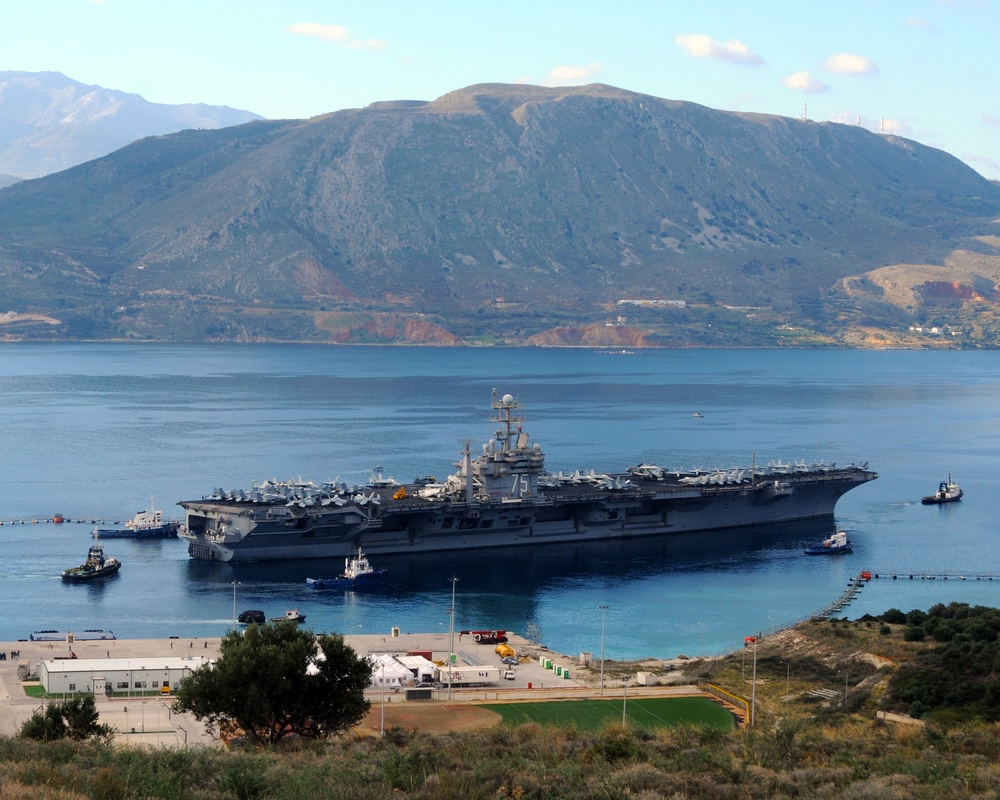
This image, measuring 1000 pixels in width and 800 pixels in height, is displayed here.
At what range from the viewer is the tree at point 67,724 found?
1082 inches

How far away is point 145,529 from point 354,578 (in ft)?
54.4

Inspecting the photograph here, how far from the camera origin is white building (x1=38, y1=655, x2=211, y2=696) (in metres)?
39.6

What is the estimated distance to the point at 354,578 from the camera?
59.1 m

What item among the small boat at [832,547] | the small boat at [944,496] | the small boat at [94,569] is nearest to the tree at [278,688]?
the small boat at [94,569]

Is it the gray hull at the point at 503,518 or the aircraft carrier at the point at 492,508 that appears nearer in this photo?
the gray hull at the point at 503,518

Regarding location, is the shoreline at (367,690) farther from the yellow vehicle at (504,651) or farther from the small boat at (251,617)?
the small boat at (251,617)

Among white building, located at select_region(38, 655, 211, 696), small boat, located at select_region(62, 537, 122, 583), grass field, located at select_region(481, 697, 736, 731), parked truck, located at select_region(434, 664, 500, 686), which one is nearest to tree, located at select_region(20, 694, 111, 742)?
white building, located at select_region(38, 655, 211, 696)

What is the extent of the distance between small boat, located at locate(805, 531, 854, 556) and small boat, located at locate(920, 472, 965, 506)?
18.6 meters

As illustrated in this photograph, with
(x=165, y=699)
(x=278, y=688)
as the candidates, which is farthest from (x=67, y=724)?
(x=165, y=699)

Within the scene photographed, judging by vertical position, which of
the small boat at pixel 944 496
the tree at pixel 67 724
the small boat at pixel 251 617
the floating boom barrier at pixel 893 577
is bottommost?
the floating boom barrier at pixel 893 577

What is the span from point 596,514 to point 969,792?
4841cm

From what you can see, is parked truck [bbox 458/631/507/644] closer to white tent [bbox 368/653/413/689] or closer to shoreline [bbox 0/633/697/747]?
shoreline [bbox 0/633/697/747]

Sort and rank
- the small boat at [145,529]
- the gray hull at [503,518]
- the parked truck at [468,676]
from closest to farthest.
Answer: the parked truck at [468,676] → the gray hull at [503,518] → the small boat at [145,529]

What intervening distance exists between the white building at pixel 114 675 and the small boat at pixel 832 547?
3716 cm
